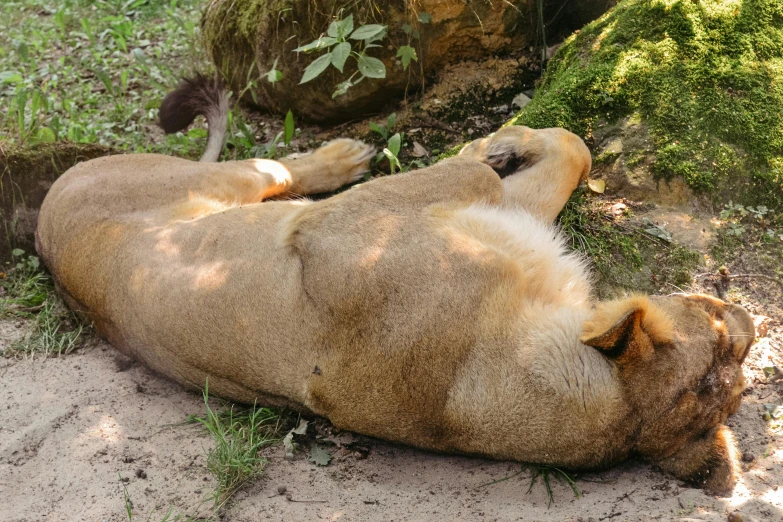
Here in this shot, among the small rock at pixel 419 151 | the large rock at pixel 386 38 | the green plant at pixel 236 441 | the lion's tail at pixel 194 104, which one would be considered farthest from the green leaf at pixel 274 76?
the green plant at pixel 236 441

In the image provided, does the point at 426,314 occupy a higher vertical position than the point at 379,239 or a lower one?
lower

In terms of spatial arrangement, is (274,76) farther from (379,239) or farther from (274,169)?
(379,239)

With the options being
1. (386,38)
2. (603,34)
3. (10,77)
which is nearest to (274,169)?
(386,38)

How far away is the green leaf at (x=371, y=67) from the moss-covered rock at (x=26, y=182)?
7.58ft

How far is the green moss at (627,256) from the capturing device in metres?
4.23

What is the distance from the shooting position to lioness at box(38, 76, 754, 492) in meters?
3.21

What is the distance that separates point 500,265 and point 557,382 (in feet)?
2.15

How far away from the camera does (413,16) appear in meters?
5.61

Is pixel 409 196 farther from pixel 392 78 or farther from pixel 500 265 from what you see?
pixel 392 78

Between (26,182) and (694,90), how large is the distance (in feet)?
15.5

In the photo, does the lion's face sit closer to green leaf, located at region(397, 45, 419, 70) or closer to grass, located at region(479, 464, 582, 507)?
grass, located at region(479, 464, 582, 507)

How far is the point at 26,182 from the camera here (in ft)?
18.6

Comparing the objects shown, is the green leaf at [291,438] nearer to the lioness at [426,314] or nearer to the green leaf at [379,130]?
the lioness at [426,314]

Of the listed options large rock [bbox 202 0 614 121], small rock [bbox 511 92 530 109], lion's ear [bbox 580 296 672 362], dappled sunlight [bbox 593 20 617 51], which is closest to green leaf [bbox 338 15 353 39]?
large rock [bbox 202 0 614 121]
